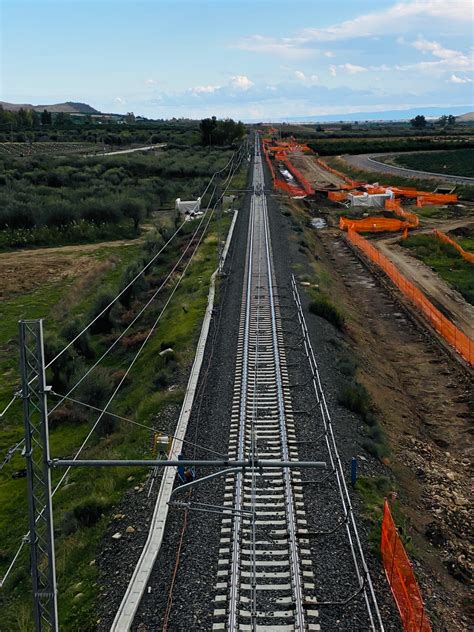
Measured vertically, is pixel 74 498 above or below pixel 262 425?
below

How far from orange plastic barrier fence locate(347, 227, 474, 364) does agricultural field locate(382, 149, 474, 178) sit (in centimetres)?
4185

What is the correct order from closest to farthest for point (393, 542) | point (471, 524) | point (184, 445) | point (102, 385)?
point (393, 542)
point (471, 524)
point (184, 445)
point (102, 385)

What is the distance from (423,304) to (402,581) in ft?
78.8

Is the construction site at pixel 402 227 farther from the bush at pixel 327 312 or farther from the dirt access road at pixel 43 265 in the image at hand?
the dirt access road at pixel 43 265

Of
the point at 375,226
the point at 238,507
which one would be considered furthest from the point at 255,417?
the point at 375,226

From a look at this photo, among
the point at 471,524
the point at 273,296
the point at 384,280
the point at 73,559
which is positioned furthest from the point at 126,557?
the point at 384,280

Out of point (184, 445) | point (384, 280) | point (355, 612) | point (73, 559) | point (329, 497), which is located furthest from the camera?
point (384, 280)

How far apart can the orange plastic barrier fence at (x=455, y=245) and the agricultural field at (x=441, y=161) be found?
35965mm

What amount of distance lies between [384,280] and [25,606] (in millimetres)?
30725

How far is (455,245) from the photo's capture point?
1784 inches

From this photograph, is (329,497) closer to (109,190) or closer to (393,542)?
(393,542)

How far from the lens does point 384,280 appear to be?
38.7 metres

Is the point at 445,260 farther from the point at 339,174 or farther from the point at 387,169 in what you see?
the point at 387,169

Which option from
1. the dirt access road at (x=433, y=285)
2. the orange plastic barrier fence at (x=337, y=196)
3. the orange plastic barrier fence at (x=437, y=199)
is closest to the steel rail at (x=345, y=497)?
the dirt access road at (x=433, y=285)
